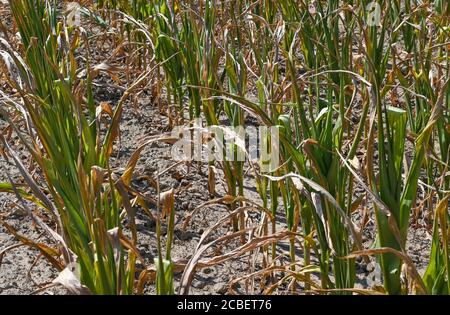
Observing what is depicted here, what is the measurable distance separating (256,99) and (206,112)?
0.79 meters

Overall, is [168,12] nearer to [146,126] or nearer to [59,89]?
[146,126]

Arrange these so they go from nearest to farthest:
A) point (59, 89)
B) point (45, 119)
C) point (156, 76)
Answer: point (45, 119) → point (59, 89) → point (156, 76)

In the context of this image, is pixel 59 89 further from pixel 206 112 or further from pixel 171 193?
pixel 171 193

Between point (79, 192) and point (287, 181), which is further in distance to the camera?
point (287, 181)

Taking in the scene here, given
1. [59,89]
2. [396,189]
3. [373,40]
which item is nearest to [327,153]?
[396,189]

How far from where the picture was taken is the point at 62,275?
1.15 m

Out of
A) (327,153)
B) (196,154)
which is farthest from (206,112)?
(327,153)

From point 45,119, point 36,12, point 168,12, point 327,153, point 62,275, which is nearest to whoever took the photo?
point 62,275

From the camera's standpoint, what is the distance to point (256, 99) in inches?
108

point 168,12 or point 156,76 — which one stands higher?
point 168,12

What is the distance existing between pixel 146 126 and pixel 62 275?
4.60 ft

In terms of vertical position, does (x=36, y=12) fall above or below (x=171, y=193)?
above

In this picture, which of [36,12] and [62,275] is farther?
[36,12]
